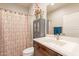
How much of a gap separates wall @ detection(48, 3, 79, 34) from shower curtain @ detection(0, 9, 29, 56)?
48 cm

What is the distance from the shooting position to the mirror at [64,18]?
1539 millimetres

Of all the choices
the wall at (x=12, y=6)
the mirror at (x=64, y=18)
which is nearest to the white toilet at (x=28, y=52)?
the mirror at (x=64, y=18)

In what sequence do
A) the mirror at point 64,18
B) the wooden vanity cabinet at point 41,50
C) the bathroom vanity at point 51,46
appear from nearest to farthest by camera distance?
the bathroom vanity at point 51,46 → the wooden vanity cabinet at point 41,50 → the mirror at point 64,18

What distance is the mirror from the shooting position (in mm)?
1539

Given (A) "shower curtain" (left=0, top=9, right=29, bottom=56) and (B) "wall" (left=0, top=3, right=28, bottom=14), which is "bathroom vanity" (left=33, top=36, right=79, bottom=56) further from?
(B) "wall" (left=0, top=3, right=28, bottom=14)

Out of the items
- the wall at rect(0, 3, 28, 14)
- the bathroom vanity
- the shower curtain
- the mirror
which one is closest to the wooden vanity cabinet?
the bathroom vanity

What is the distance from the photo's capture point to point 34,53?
64.8 inches

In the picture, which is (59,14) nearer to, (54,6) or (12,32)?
(54,6)

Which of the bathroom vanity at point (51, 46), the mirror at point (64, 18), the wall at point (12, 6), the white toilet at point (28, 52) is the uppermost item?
the wall at point (12, 6)

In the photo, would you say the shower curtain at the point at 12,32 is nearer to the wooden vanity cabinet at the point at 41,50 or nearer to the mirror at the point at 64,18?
the wooden vanity cabinet at the point at 41,50

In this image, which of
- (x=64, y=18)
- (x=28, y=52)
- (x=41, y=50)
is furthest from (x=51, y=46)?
(x=64, y=18)

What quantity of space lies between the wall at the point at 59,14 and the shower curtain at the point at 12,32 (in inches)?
19.1

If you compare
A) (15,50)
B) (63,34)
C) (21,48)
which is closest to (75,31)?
(63,34)

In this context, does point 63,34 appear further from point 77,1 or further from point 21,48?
point 21,48
